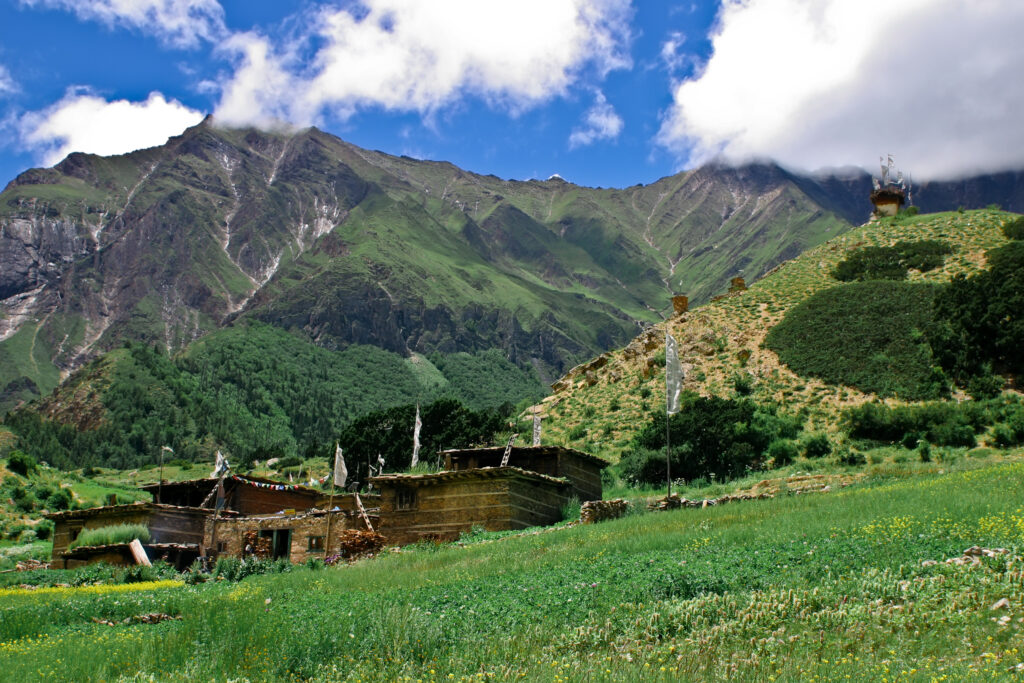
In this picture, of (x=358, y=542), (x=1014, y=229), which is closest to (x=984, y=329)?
(x=1014, y=229)

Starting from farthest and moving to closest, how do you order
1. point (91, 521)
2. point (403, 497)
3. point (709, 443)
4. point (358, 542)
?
point (709, 443), point (91, 521), point (403, 497), point (358, 542)

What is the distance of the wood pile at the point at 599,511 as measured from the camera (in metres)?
→ 29.6

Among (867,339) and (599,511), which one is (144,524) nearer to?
(599,511)

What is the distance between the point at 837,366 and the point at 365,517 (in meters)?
32.1

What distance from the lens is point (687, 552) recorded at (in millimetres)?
19391

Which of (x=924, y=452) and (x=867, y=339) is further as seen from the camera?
(x=867, y=339)

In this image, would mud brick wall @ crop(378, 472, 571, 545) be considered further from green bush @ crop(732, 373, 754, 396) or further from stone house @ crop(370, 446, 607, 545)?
green bush @ crop(732, 373, 754, 396)

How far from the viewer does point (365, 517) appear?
3378 cm

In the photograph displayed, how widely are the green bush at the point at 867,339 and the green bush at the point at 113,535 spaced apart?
36938 millimetres

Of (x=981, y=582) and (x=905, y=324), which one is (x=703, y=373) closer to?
(x=905, y=324)

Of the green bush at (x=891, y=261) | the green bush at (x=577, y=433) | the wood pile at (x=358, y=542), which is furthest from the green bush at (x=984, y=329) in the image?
the wood pile at (x=358, y=542)

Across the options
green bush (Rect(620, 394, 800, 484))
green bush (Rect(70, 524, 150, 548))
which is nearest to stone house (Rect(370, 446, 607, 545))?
green bush (Rect(70, 524, 150, 548))

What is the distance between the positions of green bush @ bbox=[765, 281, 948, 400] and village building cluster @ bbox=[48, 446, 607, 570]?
21416 millimetres

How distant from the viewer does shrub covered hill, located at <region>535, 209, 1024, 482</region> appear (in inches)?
1759
